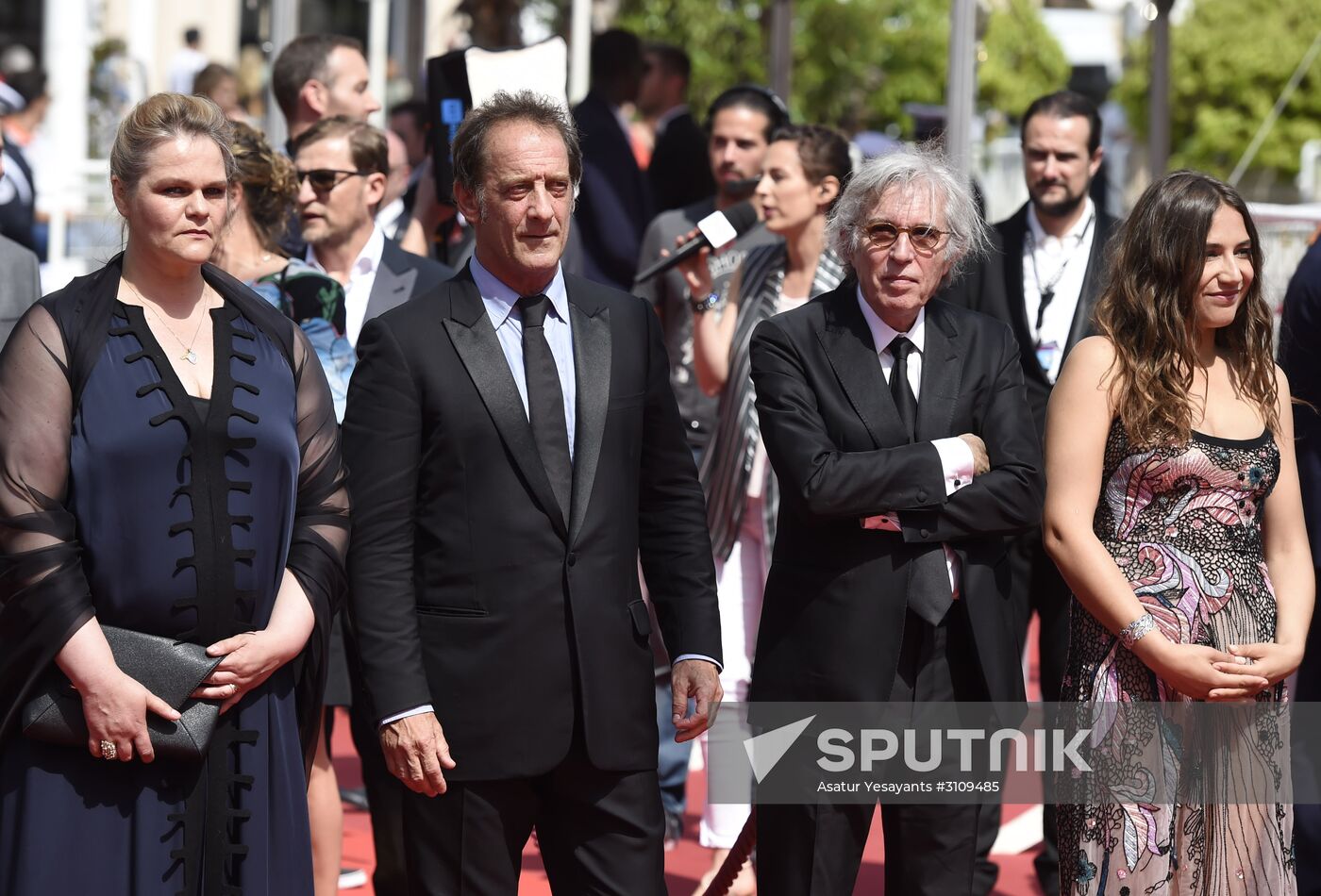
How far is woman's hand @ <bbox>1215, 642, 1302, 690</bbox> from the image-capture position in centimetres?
384

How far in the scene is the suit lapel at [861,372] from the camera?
3816mm

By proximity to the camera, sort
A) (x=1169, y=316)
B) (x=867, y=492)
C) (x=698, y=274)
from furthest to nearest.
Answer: (x=698, y=274) → (x=1169, y=316) → (x=867, y=492)

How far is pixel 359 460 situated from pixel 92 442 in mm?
499

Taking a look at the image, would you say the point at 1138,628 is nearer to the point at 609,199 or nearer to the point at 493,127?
the point at 493,127

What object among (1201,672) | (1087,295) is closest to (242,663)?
(1201,672)

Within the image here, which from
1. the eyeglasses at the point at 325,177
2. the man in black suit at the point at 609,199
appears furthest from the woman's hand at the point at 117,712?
the man in black suit at the point at 609,199

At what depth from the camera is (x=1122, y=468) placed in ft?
12.9

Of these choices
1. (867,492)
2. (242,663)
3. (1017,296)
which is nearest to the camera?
(242,663)

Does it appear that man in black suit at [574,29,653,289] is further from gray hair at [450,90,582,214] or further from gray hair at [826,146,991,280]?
gray hair at [450,90,582,214]

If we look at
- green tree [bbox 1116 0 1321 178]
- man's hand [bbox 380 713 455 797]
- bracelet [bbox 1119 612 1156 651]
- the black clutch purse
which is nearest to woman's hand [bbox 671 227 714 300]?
bracelet [bbox 1119 612 1156 651]

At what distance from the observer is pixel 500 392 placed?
3.37 meters

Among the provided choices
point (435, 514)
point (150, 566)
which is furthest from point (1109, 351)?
point (150, 566)

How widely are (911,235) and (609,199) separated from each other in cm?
316

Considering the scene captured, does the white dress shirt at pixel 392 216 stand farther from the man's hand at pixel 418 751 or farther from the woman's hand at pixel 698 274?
the man's hand at pixel 418 751
